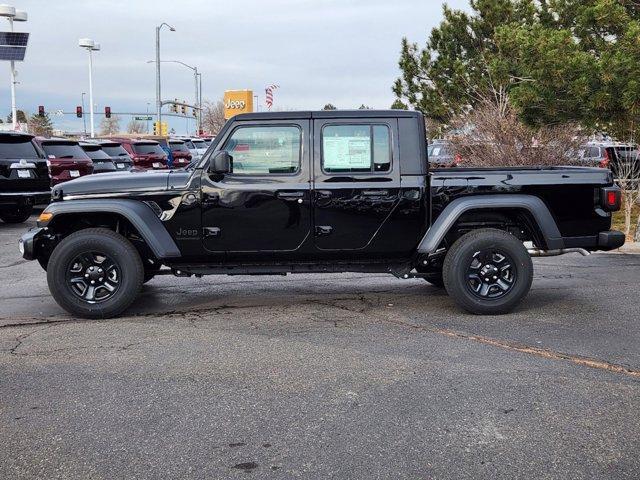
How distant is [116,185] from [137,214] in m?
0.39

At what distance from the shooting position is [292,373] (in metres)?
4.88

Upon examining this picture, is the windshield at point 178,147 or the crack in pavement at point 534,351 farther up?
the windshield at point 178,147

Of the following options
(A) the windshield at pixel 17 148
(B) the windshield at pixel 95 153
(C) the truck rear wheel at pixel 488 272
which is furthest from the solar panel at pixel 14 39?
(C) the truck rear wheel at pixel 488 272

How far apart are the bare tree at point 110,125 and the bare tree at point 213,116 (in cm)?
1679

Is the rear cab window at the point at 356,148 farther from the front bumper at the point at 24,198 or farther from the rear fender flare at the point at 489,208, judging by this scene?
the front bumper at the point at 24,198

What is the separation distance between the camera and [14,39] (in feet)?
156

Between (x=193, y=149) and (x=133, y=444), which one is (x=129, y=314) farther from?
(x=193, y=149)

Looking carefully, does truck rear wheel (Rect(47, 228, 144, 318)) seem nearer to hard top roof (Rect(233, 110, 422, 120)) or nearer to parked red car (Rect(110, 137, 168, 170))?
hard top roof (Rect(233, 110, 422, 120))

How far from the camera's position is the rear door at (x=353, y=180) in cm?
648

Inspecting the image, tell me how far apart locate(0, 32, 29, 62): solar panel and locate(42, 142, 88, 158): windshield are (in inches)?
1341

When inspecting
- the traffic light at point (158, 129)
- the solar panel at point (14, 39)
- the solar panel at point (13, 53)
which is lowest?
the traffic light at point (158, 129)

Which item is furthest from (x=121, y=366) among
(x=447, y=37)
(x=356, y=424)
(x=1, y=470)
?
(x=447, y=37)

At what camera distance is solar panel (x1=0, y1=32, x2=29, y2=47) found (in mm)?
47188

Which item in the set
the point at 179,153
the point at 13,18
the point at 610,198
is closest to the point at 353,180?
the point at 610,198
